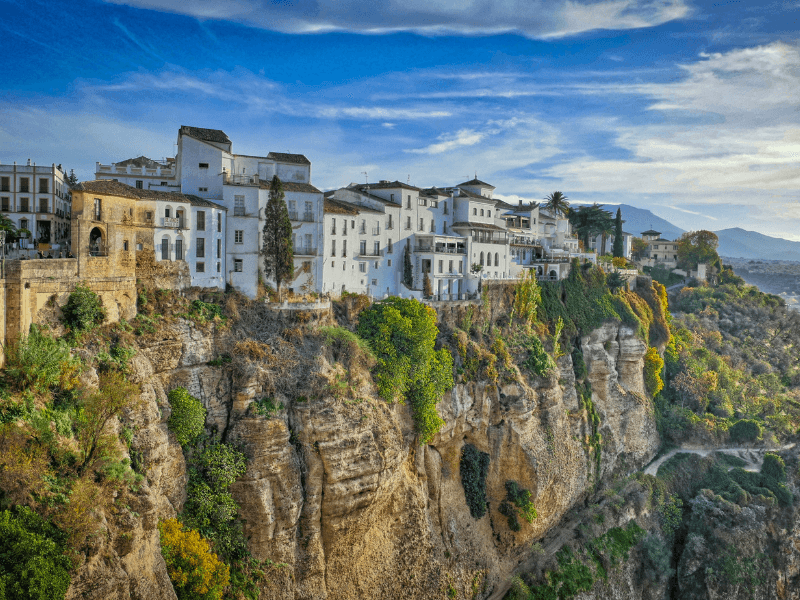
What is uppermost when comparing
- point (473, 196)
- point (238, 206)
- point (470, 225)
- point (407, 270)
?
point (473, 196)

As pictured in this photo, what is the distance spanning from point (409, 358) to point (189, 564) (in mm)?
16980

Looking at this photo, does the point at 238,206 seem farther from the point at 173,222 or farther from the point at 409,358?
the point at 409,358

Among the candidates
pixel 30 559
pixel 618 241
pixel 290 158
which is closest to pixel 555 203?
pixel 618 241

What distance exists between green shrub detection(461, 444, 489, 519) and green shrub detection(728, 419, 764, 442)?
106ft

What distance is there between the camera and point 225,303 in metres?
32.8

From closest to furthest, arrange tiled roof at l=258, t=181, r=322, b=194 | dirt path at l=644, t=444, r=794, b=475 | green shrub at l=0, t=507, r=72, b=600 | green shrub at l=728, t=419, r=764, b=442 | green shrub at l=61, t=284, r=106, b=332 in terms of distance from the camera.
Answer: green shrub at l=0, t=507, r=72, b=600 → green shrub at l=61, t=284, r=106, b=332 → tiled roof at l=258, t=181, r=322, b=194 → dirt path at l=644, t=444, r=794, b=475 → green shrub at l=728, t=419, r=764, b=442

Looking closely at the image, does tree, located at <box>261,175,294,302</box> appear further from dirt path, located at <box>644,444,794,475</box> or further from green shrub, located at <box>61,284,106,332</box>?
dirt path, located at <box>644,444,794,475</box>

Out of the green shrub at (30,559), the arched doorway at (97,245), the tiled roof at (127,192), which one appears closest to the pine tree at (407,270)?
the tiled roof at (127,192)

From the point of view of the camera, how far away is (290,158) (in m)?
39.3

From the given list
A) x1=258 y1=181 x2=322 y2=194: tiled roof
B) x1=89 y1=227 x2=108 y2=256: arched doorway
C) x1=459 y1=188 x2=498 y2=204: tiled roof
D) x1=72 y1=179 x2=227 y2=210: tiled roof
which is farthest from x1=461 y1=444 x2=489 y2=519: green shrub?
x1=89 y1=227 x2=108 y2=256: arched doorway

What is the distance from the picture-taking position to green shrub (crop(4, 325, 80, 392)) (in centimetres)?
2173

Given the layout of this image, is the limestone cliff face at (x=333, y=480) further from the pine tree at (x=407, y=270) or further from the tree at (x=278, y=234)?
the pine tree at (x=407, y=270)

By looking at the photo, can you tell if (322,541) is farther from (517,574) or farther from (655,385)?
(655,385)

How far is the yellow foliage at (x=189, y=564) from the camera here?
23938 millimetres
